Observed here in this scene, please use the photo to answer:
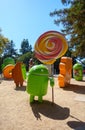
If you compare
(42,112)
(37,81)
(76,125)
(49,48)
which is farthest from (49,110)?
(49,48)

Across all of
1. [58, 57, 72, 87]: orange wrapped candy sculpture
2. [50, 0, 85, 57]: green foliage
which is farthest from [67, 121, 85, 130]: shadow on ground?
[58, 57, 72, 87]: orange wrapped candy sculpture

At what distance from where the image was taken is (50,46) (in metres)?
11.4

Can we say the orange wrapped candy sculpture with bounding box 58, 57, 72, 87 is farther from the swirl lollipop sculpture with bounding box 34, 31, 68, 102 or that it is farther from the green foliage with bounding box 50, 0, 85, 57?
the swirl lollipop sculpture with bounding box 34, 31, 68, 102

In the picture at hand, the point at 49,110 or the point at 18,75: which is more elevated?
the point at 18,75

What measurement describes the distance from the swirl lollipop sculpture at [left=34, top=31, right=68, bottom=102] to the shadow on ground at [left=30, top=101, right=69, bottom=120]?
172 cm

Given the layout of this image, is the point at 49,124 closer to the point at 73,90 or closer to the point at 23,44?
the point at 73,90

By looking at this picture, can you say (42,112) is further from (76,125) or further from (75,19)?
(75,19)

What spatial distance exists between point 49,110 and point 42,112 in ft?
1.17

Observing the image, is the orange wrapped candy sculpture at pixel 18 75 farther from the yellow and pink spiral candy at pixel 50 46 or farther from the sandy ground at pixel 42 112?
the yellow and pink spiral candy at pixel 50 46

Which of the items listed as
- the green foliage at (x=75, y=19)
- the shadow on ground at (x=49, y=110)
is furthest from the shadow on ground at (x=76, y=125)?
the green foliage at (x=75, y=19)

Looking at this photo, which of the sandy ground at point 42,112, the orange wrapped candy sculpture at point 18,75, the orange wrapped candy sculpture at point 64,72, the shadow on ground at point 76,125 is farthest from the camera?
the orange wrapped candy sculpture at point 64,72

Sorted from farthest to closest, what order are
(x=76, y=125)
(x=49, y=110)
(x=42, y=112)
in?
1. (x=49, y=110)
2. (x=42, y=112)
3. (x=76, y=125)

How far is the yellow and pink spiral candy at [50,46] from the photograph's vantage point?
11.0 m

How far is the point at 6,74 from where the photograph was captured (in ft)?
67.9
